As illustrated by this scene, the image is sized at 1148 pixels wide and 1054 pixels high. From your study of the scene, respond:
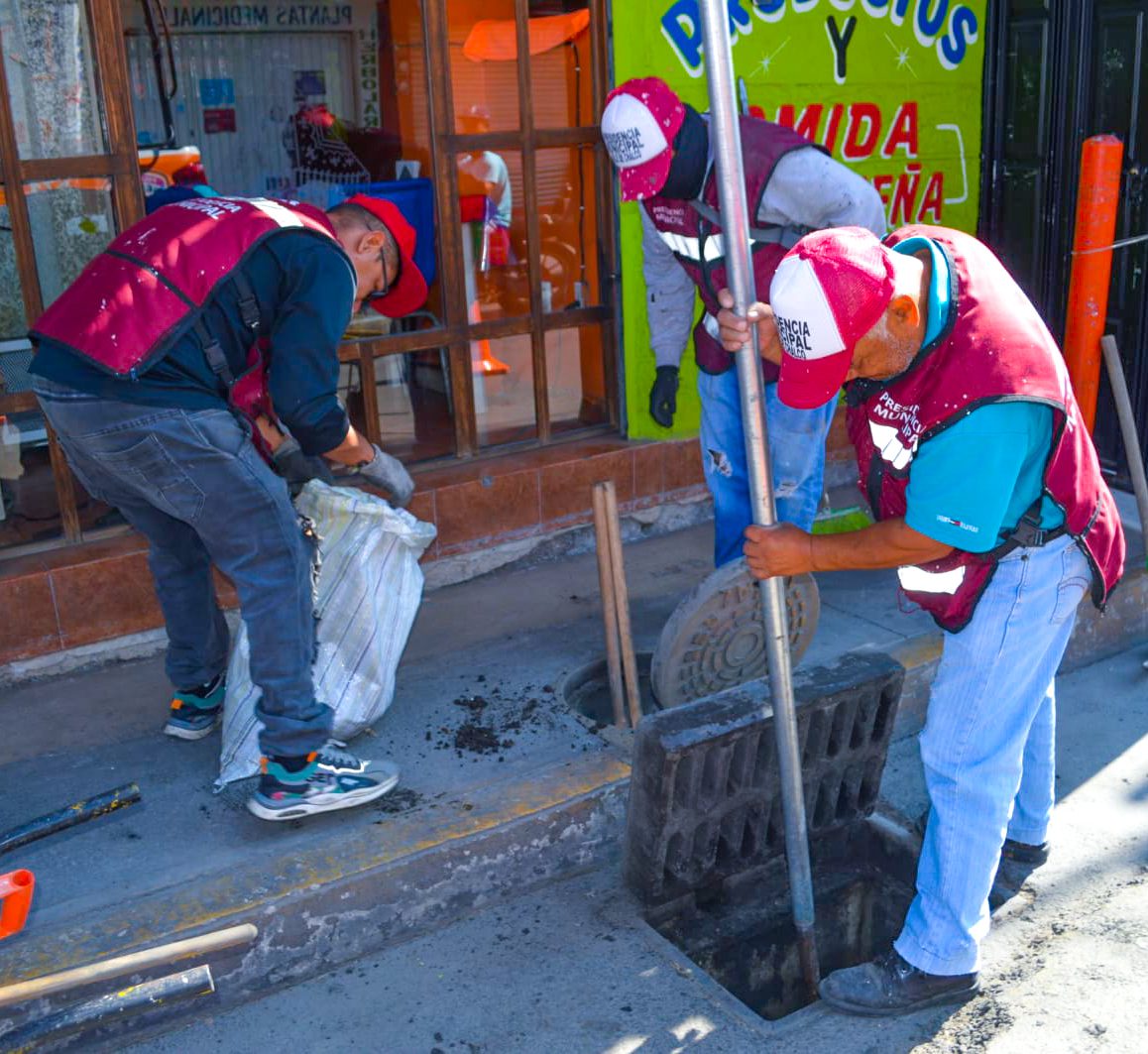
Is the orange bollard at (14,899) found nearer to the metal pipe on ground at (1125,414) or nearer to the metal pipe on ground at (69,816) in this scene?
the metal pipe on ground at (69,816)

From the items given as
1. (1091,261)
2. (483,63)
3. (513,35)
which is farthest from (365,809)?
(1091,261)

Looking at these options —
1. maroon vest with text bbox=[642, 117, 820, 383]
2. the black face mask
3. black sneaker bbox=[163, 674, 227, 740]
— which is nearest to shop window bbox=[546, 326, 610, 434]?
maroon vest with text bbox=[642, 117, 820, 383]

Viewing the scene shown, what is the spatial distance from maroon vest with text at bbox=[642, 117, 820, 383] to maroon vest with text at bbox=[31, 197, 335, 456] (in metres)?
1.21

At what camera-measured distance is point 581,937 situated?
10.1 ft

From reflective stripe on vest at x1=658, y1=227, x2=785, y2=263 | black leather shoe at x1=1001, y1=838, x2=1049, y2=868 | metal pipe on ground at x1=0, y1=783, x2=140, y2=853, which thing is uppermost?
reflective stripe on vest at x1=658, y1=227, x2=785, y2=263

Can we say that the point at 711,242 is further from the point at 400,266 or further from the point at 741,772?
the point at 741,772

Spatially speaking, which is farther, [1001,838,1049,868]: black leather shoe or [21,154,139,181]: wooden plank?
[21,154,139,181]: wooden plank

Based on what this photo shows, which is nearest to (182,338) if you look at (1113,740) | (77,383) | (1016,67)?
(77,383)

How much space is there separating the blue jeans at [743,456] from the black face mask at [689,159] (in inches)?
25.0

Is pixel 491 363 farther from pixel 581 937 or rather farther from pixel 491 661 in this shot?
pixel 581 937

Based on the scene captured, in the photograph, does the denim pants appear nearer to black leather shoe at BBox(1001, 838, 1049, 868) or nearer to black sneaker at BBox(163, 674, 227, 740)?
black leather shoe at BBox(1001, 838, 1049, 868)

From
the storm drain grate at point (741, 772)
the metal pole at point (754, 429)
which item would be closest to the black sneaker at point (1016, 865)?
the storm drain grate at point (741, 772)

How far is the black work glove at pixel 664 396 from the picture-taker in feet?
14.6

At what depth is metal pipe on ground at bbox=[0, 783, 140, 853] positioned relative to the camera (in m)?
3.09
